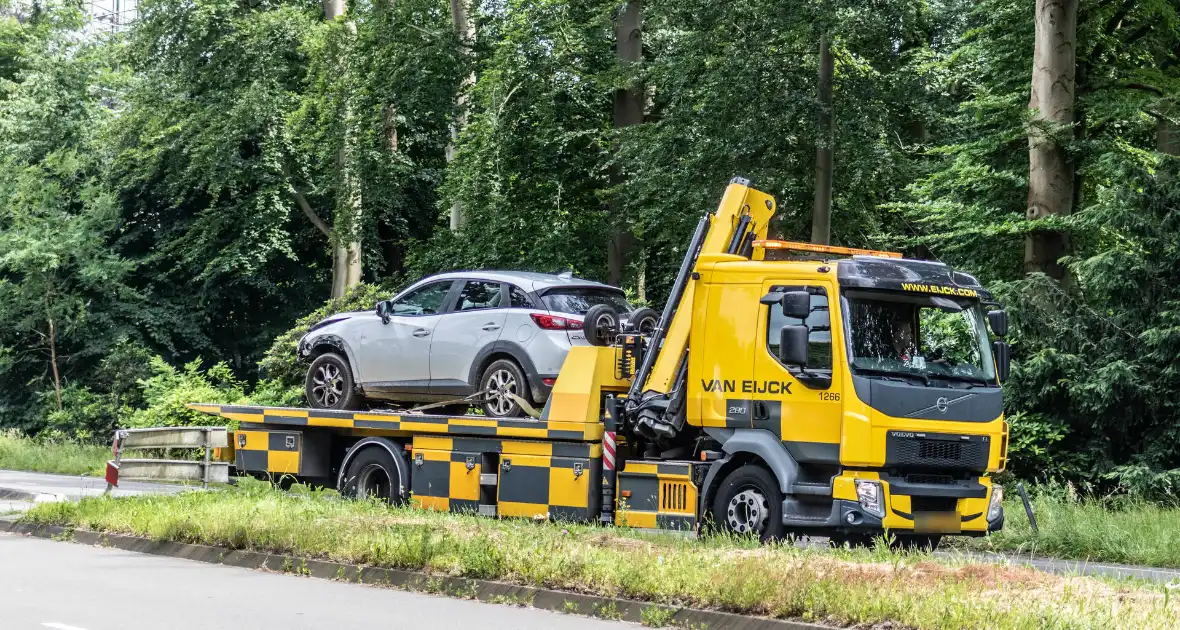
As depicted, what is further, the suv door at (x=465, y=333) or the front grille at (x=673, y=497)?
the suv door at (x=465, y=333)

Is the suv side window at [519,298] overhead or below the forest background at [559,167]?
below

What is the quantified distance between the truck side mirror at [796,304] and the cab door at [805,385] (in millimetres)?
216

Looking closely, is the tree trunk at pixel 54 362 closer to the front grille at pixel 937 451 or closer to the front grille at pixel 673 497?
the front grille at pixel 673 497

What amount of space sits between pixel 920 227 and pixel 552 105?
7.49 meters

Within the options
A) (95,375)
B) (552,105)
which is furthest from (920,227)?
(95,375)

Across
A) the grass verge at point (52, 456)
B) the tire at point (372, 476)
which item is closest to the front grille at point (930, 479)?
the tire at point (372, 476)

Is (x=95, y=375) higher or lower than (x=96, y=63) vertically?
lower

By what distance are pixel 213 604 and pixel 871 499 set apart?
5474 mm

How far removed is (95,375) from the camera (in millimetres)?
36688

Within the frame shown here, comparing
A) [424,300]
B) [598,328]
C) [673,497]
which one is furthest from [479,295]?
[673,497]

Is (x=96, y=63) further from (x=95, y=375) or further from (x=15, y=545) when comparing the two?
(x=15, y=545)

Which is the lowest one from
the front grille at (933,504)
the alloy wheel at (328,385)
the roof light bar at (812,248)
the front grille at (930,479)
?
the front grille at (933,504)

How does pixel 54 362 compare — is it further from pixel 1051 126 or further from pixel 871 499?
pixel 871 499

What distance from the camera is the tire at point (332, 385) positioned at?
16156 millimetres
